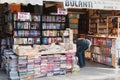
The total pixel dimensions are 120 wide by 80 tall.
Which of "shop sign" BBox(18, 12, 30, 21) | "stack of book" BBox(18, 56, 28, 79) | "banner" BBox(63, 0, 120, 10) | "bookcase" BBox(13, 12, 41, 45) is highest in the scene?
"banner" BBox(63, 0, 120, 10)

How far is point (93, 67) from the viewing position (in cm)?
950

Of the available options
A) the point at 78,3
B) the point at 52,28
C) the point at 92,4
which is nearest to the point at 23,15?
the point at 52,28

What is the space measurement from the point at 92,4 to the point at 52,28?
205 cm

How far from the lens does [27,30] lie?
959 centimetres

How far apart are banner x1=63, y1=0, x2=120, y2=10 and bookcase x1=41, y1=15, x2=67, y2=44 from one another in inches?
67.5

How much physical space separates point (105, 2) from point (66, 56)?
2.53 metres

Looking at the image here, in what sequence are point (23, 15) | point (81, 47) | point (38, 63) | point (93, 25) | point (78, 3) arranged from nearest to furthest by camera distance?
point (38, 63) → point (78, 3) → point (23, 15) → point (81, 47) → point (93, 25)

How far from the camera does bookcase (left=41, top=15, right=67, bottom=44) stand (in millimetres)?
9867

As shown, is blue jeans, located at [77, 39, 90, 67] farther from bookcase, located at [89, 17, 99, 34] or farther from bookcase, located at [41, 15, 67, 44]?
bookcase, located at [89, 17, 99, 34]

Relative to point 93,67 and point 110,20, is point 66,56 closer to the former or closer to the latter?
point 93,67

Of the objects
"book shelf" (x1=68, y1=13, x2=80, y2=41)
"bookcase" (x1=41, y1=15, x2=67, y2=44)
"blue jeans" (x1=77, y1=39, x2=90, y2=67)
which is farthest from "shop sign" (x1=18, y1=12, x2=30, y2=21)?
"book shelf" (x1=68, y1=13, x2=80, y2=41)

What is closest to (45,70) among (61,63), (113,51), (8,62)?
(61,63)

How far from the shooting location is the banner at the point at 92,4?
834 cm

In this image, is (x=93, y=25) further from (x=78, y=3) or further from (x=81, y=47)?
(x=78, y=3)
